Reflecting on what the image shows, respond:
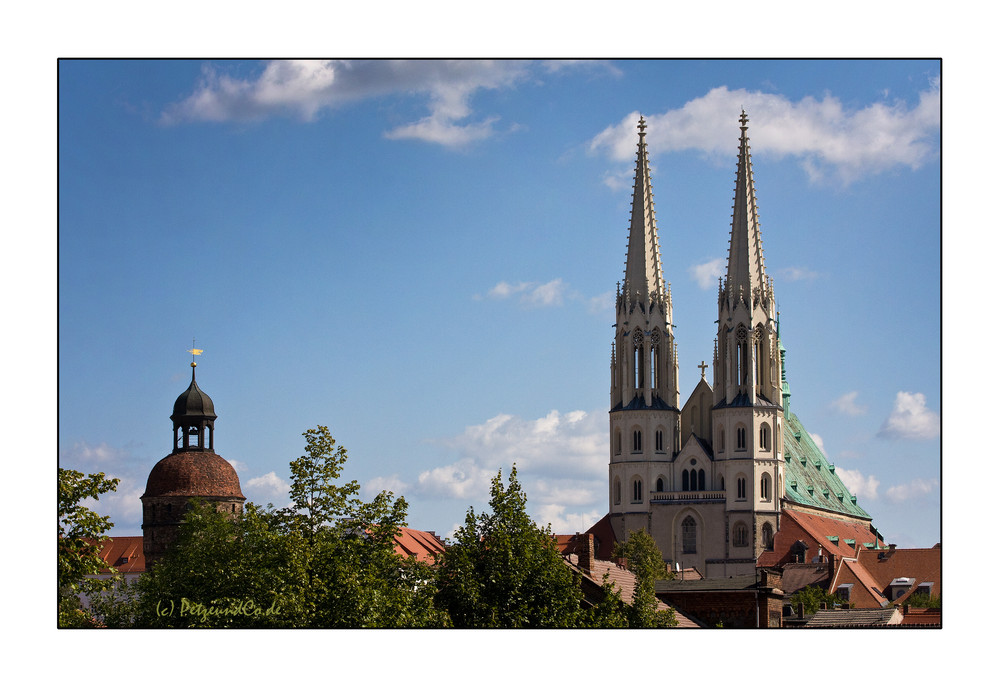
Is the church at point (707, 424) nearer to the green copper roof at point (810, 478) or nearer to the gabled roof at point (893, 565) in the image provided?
the gabled roof at point (893, 565)

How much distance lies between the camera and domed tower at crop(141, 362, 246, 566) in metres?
95.6

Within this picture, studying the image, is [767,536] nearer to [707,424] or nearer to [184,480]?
[707,424]

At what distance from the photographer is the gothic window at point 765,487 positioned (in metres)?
118

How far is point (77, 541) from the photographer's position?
113 feet

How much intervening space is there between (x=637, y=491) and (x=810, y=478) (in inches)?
1027

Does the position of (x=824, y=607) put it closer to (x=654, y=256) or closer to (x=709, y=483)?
(x=709, y=483)

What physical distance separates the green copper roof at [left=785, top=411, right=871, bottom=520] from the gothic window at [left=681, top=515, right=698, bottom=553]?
38.7ft

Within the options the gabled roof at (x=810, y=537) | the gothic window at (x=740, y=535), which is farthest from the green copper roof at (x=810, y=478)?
the gothic window at (x=740, y=535)

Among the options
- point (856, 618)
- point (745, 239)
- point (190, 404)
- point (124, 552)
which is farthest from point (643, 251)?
point (856, 618)

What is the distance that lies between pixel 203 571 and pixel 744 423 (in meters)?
80.9

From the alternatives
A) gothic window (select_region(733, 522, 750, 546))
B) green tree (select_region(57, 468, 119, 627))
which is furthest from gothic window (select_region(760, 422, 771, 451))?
green tree (select_region(57, 468, 119, 627))

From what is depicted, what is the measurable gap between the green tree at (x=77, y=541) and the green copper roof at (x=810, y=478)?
9469 cm

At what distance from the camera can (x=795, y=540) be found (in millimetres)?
116500

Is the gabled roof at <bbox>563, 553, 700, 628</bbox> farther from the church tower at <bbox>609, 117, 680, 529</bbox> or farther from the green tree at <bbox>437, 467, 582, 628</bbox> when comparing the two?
the church tower at <bbox>609, 117, 680, 529</bbox>
